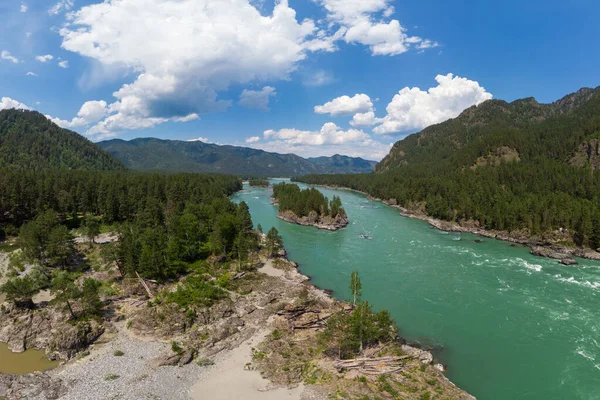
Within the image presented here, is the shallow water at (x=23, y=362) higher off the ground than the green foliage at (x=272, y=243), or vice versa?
the green foliage at (x=272, y=243)

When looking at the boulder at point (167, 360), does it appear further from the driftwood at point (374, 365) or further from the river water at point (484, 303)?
the river water at point (484, 303)

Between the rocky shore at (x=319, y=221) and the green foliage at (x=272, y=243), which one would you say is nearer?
the green foliage at (x=272, y=243)

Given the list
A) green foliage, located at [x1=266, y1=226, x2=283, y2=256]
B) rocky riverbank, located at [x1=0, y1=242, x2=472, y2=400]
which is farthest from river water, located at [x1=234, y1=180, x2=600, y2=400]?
rocky riverbank, located at [x1=0, y1=242, x2=472, y2=400]

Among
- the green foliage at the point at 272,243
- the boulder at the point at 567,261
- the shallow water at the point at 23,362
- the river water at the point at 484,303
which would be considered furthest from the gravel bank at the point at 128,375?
the boulder at the point at 567,261

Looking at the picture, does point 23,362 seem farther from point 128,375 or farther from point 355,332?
point 355,332

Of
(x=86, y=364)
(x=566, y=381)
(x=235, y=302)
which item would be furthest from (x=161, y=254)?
(x=566, y=381)

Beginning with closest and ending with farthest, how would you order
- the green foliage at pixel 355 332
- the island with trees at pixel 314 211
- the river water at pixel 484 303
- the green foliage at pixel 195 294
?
1. the river water at pixel 484 303
2. the green foliage at pixel 355 332
3. the green foliage at pixel 195 294
4. the island with trees at pixel 314 211

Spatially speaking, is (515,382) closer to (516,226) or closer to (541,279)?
(541,279)

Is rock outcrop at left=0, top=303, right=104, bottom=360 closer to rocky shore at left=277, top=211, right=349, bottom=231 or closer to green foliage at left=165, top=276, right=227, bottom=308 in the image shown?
green foliage at left=165, top=276, right=227, bottom=308
